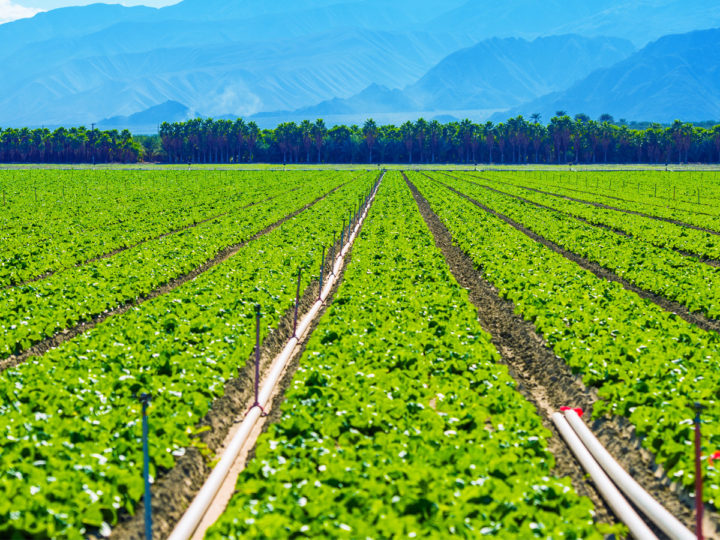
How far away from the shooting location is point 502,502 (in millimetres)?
7527

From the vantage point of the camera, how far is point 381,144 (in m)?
160

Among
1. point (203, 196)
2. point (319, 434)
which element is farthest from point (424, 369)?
point (203, 196)

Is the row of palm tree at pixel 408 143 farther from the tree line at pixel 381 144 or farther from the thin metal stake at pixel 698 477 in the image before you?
the thin metal stake at pixel 698 477

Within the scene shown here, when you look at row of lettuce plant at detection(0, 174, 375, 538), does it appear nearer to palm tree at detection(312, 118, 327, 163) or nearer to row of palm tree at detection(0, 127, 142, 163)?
palm tree at detection(312, 118, 327, 163)

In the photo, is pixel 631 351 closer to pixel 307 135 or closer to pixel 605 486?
pixel 605 486

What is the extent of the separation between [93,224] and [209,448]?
26.9 m

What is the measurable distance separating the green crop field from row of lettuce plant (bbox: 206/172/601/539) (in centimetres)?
3

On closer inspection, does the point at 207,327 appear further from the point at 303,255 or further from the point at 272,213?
the point at 272,213

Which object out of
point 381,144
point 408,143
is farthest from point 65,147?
point 408,143

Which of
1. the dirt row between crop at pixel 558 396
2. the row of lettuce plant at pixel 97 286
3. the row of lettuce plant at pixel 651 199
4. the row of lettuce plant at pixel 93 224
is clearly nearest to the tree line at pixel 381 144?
the row of lettuce plant at pixel 651 199

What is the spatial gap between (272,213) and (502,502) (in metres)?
34.0

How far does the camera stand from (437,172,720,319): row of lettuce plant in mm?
19281

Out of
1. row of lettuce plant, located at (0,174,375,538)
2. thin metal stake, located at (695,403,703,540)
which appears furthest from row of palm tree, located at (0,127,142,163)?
thin metal stake, located at (695,403,703,540)

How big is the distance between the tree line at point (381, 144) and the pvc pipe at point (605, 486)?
149 metres
